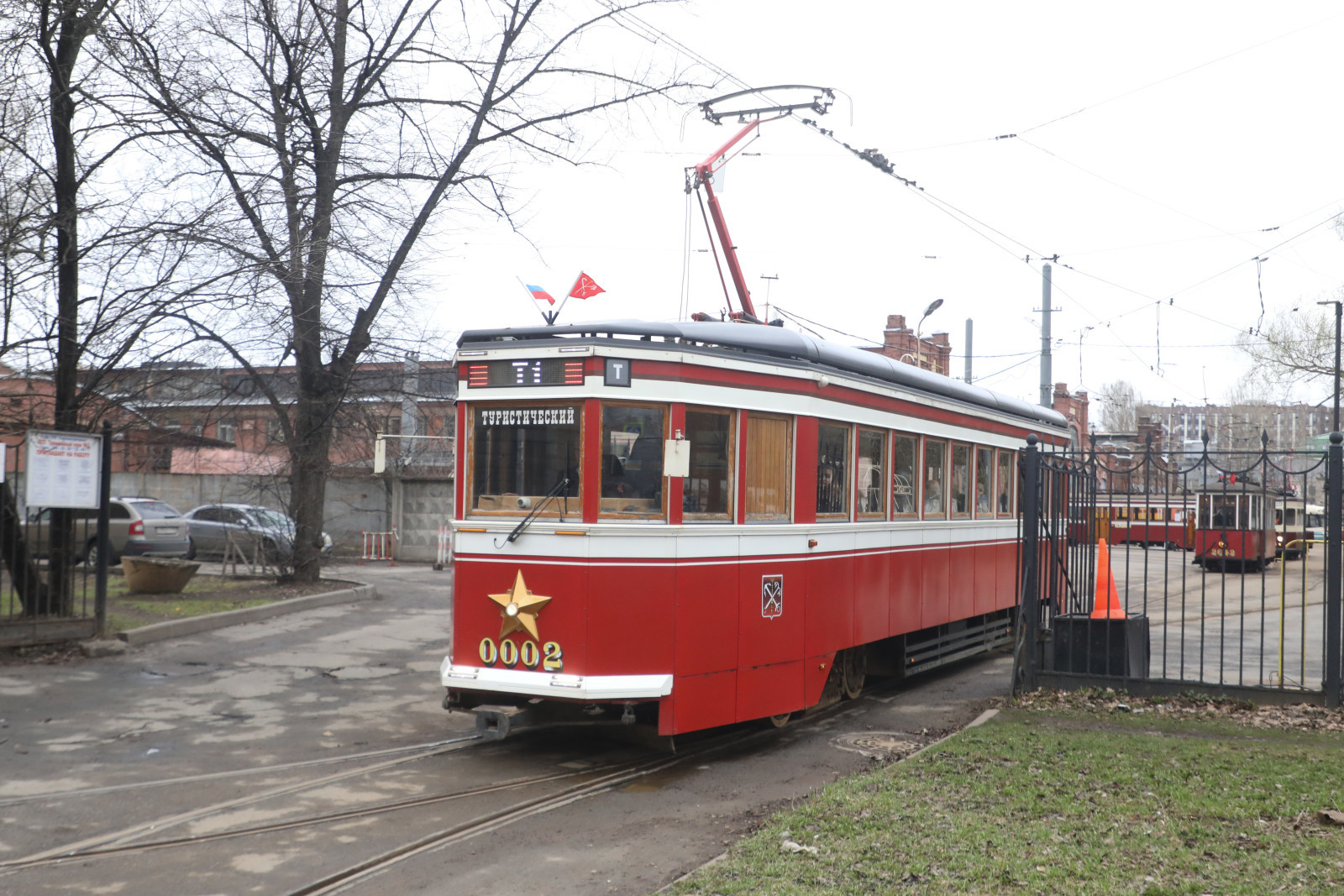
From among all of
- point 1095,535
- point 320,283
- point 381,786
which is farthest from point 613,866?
point 320,283

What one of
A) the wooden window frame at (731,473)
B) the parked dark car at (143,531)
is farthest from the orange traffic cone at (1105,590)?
the parked dark car at (143,531)

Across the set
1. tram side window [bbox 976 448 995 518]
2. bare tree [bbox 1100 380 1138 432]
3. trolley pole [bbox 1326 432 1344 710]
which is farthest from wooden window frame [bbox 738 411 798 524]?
bare tree [bbox 1100 380 1138 432]

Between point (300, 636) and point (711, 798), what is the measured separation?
8.73m

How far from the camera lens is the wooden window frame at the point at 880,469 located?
31.1 ft

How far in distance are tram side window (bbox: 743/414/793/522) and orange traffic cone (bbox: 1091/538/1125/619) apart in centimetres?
400

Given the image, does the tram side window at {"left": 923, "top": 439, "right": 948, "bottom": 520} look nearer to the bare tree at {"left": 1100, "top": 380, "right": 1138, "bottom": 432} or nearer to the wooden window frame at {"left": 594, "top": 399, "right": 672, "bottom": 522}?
the wooden window frame at {"left": 594, "top": 399, "right": 672, "bottom": 522}

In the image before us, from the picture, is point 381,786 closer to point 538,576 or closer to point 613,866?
point 538,576

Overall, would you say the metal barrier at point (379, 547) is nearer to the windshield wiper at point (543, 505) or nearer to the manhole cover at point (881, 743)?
the manhole cover at point (881, 743)

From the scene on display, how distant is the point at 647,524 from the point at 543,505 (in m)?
0.76

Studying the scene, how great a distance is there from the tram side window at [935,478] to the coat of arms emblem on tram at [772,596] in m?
3.10

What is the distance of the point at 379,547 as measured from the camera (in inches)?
1035

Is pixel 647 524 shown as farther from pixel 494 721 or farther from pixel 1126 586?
pixel 1126 586

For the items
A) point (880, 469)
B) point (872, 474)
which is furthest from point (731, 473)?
point (880, 469)

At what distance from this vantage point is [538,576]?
25.3 feet
